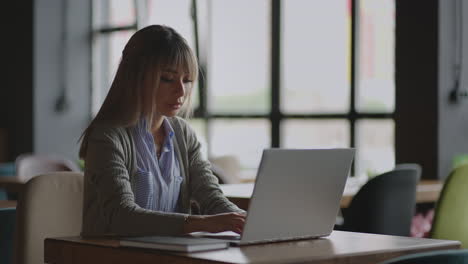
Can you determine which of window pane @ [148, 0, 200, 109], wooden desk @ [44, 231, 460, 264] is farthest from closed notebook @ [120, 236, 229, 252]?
window pane @ [148, 0, 200, 109]

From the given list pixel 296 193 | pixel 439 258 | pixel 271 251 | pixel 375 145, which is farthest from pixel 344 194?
pixel 439 258

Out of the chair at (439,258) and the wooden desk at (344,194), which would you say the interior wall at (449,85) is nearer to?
the wooden desk at (344,194)

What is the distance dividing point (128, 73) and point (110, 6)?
5754 mm

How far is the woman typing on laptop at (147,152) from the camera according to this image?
2123mm

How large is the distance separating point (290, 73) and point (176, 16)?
138 centimetres

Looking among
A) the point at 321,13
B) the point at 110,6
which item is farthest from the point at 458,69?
the point at 110,6

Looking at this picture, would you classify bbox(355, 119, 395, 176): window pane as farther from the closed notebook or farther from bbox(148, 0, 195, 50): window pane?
the closed notebook

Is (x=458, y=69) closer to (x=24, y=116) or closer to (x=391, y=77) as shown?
(x=391, y=77)

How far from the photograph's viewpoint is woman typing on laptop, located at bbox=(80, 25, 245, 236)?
2123 mm

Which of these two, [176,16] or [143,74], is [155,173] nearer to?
[143,74]

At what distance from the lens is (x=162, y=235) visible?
80.6 inches

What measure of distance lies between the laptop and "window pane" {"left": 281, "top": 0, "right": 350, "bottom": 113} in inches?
147

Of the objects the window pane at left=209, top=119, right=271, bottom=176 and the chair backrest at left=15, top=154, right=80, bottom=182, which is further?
the window pane at left=209, top=119, right=271, bottom=176

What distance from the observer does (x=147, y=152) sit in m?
2.31
